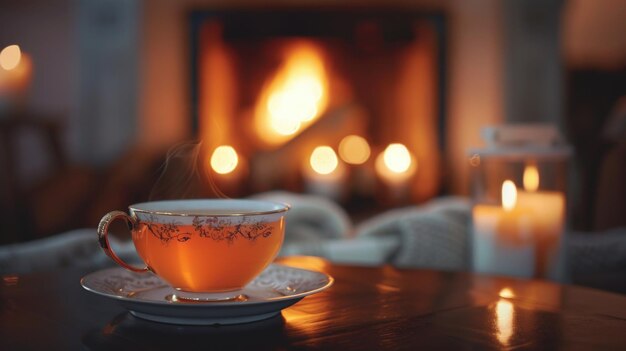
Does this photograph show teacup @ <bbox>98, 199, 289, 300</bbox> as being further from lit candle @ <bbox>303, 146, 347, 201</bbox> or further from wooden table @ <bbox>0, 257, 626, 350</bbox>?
lit candle @ <bbox>303, 146, 347, 201</bbox>

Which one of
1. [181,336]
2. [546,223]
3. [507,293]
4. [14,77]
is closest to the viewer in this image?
[181,336]

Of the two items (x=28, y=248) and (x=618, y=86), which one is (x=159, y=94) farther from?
(x=28, y=248)

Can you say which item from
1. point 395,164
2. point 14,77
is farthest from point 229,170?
point 14,77

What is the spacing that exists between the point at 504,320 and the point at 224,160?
258 cm

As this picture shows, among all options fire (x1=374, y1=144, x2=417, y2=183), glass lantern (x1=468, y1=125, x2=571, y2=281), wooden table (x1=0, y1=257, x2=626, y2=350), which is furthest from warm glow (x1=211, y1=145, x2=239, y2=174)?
wooden table (x1=0, y1=257, x2=626, y2=350)

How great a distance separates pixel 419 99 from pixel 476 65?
0.28 m

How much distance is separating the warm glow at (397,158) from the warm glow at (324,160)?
8.8 inches

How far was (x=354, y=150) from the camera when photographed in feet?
10.4

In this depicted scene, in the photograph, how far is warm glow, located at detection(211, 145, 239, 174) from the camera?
120 inches

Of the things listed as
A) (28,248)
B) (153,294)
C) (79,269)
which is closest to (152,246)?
(153,294)

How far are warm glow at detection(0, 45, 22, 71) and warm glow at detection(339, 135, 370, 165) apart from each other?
1368mm

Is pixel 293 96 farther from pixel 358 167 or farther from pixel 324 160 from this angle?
pixel 358 167

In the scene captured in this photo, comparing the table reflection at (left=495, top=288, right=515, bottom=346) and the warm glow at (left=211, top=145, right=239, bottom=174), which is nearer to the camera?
the table reflection at (left=495, top=288, right=515, bottom=346)

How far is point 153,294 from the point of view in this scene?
Result: 0.62 metres
